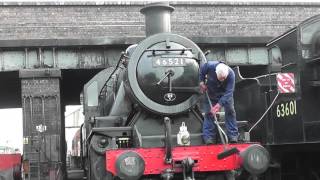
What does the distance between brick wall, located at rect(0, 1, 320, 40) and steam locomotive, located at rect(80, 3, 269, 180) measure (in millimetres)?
7808

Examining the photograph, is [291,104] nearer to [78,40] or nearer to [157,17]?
[157,17]

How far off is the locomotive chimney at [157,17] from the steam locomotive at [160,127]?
15 millimetres

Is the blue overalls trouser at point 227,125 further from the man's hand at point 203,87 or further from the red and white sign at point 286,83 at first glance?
the red and white sign at point 286,83

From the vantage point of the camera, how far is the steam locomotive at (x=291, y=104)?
7.40 metres

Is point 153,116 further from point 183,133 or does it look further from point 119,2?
point 119,2

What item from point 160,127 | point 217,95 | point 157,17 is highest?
point 157,17

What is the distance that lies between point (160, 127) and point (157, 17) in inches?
70.3

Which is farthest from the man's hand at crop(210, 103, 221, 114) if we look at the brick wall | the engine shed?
the brick wall

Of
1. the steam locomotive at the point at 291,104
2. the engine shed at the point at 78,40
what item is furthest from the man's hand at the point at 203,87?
the engine shed at the point at 78,40

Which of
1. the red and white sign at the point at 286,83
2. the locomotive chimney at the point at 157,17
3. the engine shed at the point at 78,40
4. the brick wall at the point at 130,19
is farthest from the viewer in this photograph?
the brick wall at the point at 130,19

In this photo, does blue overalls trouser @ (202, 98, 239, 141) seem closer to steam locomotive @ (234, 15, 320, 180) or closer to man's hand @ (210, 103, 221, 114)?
man's hand @ (210, 103, 221, 114)

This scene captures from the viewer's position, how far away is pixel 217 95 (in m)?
6.99

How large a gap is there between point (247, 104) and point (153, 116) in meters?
3.13

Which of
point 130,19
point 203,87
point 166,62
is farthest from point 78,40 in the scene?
point 203,87
